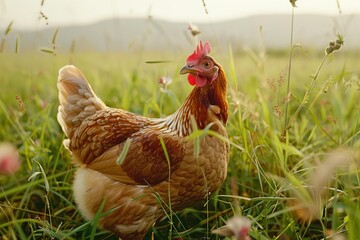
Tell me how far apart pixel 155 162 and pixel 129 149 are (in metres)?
0.15

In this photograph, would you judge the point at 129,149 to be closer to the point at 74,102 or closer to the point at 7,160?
the point at 74,102

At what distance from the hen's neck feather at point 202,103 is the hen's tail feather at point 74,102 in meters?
0.59

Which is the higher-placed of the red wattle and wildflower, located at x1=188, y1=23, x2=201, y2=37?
wildflower, located at x1=188, y1=23, x2=201, y2=37

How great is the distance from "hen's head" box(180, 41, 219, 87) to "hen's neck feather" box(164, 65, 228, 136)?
3 cm

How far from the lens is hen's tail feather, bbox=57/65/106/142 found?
232 centimetres

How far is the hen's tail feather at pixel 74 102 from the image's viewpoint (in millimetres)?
2324

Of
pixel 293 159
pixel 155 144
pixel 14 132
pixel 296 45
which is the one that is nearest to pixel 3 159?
pixel 155 144

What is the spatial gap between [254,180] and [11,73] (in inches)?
204

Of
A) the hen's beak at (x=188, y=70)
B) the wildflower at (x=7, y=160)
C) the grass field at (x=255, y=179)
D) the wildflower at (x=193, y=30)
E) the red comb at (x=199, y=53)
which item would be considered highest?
the wildflower at (x=193, y=30)

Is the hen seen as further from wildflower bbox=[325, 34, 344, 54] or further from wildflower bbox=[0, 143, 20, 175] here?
wildflower bbox=[0, 143, 20, 175]

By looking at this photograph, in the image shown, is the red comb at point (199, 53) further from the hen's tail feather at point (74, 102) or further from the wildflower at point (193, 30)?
the hen's tail feather at point (74, 102)

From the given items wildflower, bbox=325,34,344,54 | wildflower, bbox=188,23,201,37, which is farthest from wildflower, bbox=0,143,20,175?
wildflower, bbox=188,23,201,37

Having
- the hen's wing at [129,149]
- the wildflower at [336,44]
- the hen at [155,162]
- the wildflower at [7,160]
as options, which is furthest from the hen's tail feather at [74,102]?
the wildflower at [336,44]

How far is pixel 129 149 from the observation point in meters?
1.96
